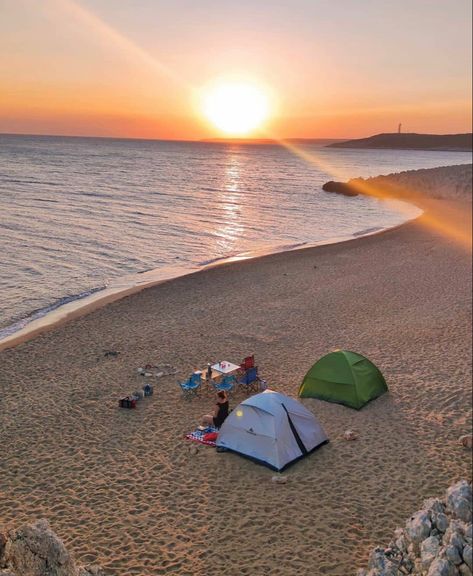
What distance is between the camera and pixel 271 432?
11.4 meters

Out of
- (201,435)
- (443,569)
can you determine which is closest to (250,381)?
(201,435)

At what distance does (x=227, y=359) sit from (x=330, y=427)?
16.8 ft

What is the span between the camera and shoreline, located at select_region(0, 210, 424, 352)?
65.9 feet

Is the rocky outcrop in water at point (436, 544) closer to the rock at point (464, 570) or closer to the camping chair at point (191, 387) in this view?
the rock at point (464, 570)

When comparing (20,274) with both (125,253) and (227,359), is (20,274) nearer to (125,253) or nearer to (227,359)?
(125,253)

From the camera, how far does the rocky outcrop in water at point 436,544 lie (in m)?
5.86

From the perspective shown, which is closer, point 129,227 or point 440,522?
point 440,522

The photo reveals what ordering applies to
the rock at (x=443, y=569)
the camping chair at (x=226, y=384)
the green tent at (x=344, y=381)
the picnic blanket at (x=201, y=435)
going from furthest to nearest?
the camping chair at (x=226, y=384) → the green tent at (x=344, y=381) → the picnic blanket at (x=201, y=435) → the rock at (x=443, y=569)

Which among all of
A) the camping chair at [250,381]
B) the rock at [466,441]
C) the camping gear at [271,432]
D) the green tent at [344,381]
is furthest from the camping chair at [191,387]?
the rock at [466,441]

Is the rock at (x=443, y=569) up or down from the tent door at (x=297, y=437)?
up

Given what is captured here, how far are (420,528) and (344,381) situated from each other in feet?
24.1

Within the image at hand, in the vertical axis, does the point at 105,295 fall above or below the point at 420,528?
below

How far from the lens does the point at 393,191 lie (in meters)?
82.2

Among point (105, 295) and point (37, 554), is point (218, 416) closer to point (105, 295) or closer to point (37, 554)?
point (37, 554)
